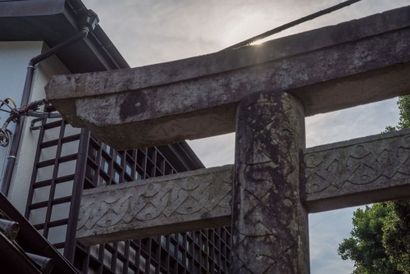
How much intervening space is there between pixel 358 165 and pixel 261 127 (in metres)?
0.91

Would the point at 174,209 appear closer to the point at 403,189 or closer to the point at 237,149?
the point at 237,149

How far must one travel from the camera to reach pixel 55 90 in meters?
5.80

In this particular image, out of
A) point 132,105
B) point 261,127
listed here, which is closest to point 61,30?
point 132,105

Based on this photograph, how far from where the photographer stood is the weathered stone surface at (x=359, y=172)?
16.6ft

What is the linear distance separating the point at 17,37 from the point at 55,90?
681 centimetres

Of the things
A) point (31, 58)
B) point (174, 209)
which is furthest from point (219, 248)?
point (174, 209)

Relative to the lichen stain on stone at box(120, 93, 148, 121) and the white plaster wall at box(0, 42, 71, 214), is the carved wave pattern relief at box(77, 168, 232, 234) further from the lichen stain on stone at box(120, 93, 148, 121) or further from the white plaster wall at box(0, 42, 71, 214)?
the white plaster wall at box(0, 42, 71, 214)

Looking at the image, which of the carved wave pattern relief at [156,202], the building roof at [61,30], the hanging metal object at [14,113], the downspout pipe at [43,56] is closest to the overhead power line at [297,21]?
the carved wave pattern relief at [156,202]

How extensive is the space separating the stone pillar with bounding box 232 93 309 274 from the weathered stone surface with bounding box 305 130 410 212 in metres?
0.17

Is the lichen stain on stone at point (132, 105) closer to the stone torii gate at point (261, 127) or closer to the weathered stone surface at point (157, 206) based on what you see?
the stone torii gate at point (261, 127)

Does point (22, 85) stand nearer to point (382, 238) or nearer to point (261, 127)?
point (261, 127)

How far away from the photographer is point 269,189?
15.7ft

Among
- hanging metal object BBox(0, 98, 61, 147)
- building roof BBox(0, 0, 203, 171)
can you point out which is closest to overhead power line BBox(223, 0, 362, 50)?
hanging metal object BBox(0, 98, 61, 147)

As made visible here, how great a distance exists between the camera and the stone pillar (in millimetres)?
4535
